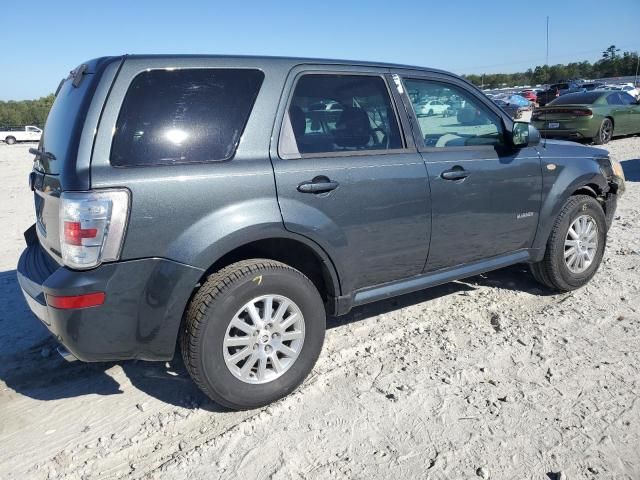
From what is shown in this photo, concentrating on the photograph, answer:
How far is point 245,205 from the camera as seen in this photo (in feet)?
8.96

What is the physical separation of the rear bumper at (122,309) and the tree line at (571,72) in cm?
7131

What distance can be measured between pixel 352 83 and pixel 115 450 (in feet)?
8.22

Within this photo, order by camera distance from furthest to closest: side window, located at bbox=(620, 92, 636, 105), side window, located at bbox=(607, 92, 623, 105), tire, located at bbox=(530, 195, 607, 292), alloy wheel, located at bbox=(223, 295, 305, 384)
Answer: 1. side window, located at bbox=(620, 92, 636, 105)
2. side window, located at bbox=(607, 92, 623, 105)
3. tire, located at bbox=(530, 195, 607, 292)
4. alloy wheel, located at bbox=(223, 295, 305, 384)

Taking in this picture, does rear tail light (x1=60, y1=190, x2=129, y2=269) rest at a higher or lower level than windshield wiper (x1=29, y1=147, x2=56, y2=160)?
lower

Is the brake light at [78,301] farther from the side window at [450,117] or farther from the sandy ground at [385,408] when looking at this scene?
the side window at [450,117]

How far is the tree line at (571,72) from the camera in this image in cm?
7206

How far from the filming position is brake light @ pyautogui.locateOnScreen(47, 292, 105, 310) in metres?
2.43

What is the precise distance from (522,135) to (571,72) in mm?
86815

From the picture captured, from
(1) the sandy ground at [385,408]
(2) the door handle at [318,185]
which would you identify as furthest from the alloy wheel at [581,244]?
(2) the door handle at [318,185]

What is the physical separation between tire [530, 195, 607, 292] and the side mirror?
2.35 ft

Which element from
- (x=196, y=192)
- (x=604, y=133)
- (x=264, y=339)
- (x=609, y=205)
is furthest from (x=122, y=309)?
(x=604, y=133)


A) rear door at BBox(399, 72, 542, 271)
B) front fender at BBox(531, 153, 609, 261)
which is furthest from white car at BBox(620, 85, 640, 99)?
rear door at BBox(399, 72, 542, 271)

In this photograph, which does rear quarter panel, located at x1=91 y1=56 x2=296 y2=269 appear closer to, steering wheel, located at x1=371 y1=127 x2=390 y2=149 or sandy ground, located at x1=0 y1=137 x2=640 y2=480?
steering wheel, located at x1=371 y1=127 x2=390 y2=149

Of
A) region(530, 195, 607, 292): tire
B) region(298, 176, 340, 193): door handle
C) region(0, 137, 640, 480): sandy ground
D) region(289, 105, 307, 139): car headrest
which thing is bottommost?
region(0, 137, 640, 480): sandy ground
